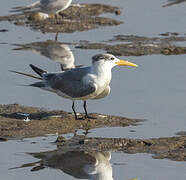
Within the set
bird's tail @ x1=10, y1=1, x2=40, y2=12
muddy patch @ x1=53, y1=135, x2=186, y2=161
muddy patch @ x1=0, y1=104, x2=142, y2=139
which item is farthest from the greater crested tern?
bird's tail @ x1=10, y1=1, x2=40, y2=12

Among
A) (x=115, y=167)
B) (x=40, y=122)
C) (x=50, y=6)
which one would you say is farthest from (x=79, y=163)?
(x=50, y=6)

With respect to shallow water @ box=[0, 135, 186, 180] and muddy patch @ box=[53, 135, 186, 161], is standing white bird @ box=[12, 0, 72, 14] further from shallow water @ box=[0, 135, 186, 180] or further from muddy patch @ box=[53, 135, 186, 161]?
shallow water @ box=[0, 135, 186, 180]

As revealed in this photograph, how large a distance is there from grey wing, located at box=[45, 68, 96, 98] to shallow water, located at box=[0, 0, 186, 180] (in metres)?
0.54

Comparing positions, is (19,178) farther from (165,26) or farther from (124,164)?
(165,26)

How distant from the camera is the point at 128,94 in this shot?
11797 millimetres

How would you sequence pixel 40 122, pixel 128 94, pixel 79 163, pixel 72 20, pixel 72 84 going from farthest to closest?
pixel 72 20 < pixel 128 94 < pixel 72 84 < pixel 40 122 < pixel 79 163

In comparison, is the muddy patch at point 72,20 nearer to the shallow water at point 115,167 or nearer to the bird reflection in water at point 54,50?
the bird reflection in water at point 54,50

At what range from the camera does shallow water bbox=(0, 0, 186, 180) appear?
8461 mm

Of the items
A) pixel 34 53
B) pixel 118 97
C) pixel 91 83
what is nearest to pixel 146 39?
pixel 34 53

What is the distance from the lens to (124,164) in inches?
337

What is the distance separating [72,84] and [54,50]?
16.7 feet

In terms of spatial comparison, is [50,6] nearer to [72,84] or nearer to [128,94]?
[128,94]

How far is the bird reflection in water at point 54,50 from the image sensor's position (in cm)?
1433

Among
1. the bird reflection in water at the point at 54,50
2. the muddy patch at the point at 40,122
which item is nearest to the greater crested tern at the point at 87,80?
the muddy patch at the point at 40,122
